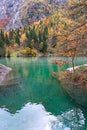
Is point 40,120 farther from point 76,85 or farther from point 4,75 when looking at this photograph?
point 4,75

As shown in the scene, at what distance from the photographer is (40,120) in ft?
68.4

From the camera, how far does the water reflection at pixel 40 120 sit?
1902 centimetres

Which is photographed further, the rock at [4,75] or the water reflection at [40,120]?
the rock at [4,75]

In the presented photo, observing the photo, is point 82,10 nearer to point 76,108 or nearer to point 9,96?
point 76,108

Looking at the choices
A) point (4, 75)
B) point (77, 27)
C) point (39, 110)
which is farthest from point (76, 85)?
point (4, 75)

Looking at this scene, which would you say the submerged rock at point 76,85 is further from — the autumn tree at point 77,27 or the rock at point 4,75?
the rock at point 4,75

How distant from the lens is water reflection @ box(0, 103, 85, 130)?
62.4ft

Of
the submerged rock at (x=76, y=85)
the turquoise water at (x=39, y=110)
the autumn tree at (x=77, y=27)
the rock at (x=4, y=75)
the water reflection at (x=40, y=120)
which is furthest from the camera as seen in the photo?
the rock at (x=4, y=75)

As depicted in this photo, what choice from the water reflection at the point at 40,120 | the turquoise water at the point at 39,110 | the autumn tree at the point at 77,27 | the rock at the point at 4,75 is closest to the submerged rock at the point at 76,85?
the turquoise water at the point at 39,110

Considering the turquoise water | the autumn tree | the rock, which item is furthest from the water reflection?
the rock

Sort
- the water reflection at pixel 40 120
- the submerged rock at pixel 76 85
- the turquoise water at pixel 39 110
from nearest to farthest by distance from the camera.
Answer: the water reflection at pixel 40 120, the turquoise water at pixel 39 110, the submerged rock at pixel 76 85

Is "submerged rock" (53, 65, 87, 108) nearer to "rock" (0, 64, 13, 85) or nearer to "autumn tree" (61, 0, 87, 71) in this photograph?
"autumn tree" (61, 0, 87, 71)

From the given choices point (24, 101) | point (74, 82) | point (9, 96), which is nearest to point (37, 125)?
point (24, 101)

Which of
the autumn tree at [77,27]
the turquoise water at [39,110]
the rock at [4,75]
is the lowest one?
the rock at [4,75]
